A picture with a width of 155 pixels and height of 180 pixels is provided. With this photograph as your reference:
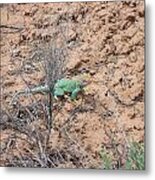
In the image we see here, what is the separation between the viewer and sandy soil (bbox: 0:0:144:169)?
5.84 feet

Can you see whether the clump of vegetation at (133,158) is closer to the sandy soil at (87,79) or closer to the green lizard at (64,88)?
the sandy soil at (87,79)

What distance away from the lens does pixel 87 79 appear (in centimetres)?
181

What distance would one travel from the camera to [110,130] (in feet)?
5.87

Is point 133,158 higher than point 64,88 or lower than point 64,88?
lower

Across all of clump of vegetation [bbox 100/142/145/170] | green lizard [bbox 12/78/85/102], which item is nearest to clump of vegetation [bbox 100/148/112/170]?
clump of vegetation [bbox 100/142/145/170]

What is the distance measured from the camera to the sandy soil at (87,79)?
1.78 m

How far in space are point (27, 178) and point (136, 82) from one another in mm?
590

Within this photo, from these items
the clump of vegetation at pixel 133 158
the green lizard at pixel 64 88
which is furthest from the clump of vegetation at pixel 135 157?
the green lizard at pixel 64 88

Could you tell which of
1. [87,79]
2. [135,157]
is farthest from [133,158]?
[87,79]

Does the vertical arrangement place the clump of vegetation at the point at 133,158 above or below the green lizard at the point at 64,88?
below

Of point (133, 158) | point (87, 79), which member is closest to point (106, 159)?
point (133, 158)

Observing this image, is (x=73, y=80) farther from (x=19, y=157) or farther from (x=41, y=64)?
(x=19, y=157)

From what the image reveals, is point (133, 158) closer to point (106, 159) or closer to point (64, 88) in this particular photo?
point (106, 159)

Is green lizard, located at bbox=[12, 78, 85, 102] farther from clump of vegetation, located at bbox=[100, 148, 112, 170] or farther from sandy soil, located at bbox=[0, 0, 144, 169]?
clump of vegetation, located at bbox=[100, 148, 112, 170]
